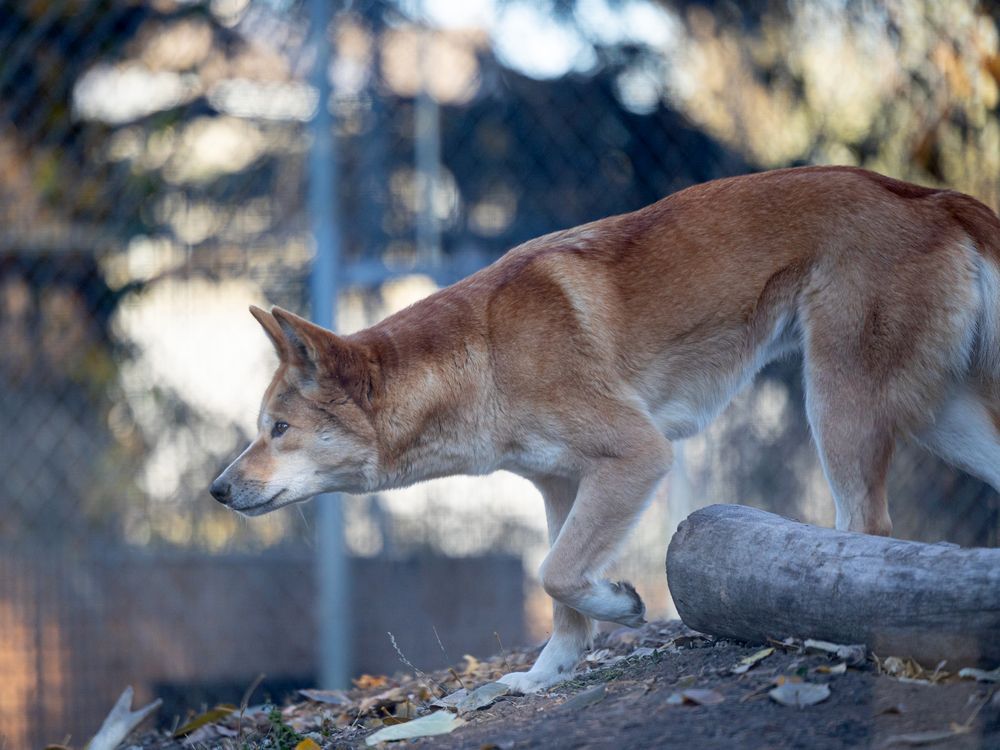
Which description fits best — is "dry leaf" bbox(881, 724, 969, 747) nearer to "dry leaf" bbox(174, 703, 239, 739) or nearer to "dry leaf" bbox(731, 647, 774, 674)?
"dry leaf" bbox(731, 647, 774, 674)

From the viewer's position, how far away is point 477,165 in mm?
5801

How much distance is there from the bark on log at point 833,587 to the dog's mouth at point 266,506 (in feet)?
4.29

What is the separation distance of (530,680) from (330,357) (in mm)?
1185

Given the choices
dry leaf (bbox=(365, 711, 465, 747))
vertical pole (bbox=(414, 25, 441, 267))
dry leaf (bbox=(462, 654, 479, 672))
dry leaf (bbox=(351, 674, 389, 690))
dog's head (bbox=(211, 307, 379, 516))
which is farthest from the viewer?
vertical pole (bbox=(414, 25, 441, 267))

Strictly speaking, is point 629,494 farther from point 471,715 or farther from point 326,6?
point 326,6

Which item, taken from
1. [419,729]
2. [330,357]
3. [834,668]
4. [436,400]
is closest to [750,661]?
[834,668]

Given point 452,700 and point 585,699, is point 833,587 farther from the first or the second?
point 452,700

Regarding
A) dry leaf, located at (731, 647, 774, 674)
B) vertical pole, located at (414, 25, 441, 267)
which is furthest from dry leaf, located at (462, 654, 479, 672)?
vertical pole, located at (414, 25, 441, 267)

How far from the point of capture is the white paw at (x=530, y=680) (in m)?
3.35

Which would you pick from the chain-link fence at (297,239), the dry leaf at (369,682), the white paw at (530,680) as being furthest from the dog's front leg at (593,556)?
the chain-link fence at (297,239)

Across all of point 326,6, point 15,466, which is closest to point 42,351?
point 15,466

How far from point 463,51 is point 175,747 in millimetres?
3624

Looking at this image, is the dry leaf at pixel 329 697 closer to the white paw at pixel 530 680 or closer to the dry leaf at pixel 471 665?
the dry leaf at pixel 471 665

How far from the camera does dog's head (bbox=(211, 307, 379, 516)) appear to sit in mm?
3625
